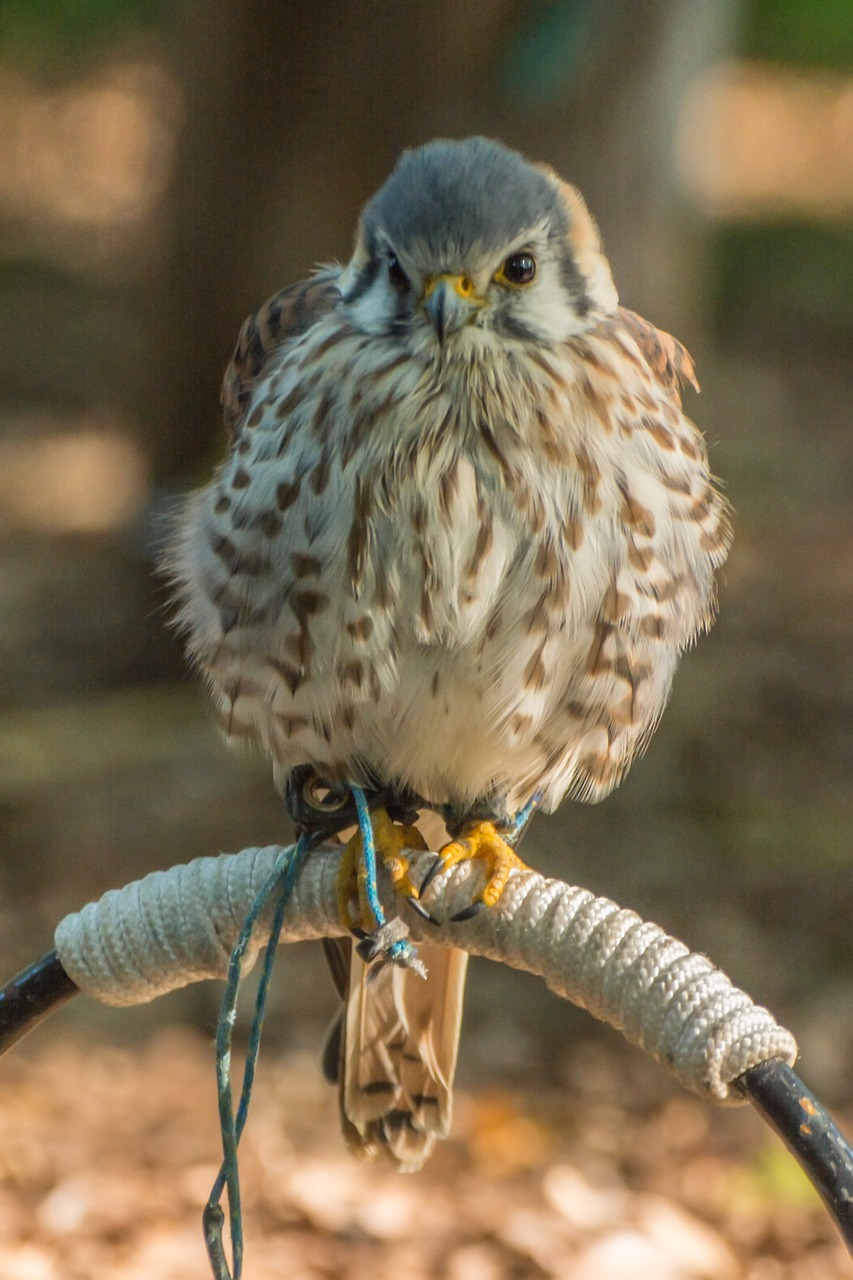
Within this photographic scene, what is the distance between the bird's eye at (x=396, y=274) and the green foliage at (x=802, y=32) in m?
10.9

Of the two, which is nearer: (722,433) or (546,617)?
(546,617)

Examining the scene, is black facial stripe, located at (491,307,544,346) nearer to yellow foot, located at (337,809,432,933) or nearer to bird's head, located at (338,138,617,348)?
bird's head, located at (338,138,617,348)

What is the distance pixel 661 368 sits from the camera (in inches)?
82.6

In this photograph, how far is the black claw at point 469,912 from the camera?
5.23 feet

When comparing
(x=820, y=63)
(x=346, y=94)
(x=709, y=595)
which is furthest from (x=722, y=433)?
(x=820, y=63)

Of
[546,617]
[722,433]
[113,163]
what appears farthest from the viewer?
[113,163]

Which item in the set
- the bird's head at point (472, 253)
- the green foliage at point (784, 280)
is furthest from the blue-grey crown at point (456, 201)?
the green foliage at point (784, 280)

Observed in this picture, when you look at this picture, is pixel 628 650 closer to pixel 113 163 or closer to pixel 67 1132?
pixel 67 1132

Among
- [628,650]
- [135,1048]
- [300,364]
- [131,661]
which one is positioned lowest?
[135,1048]

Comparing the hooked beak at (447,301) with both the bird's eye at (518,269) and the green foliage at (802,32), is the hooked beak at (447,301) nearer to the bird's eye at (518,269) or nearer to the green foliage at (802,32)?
the bird's eye at (518,269)

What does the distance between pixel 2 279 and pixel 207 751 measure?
594cm

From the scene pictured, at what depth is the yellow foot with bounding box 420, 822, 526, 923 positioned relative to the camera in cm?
162

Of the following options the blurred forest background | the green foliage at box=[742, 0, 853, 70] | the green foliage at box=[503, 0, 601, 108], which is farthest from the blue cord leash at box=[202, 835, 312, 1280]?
the green foliage at box=[742, 0, 853, 70]

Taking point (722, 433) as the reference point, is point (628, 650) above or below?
above
